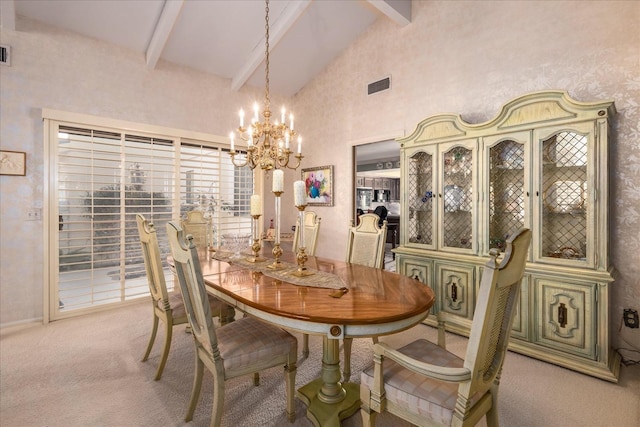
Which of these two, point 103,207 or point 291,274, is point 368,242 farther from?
point 103,207

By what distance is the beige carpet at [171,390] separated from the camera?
1.78 m

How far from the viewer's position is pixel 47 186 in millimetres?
3195

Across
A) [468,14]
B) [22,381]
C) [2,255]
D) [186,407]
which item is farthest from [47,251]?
[468,14]

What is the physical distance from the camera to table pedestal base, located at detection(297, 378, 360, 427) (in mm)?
1689

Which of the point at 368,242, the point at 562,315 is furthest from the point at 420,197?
the point at 562,315

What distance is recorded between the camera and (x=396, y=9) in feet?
11.5

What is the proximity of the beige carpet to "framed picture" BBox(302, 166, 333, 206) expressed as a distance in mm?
2381

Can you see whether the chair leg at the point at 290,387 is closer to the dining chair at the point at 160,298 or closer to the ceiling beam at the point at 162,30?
the dining chair at the point at 160,298

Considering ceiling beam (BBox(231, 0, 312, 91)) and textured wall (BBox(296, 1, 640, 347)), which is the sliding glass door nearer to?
ceiling beam (BBox(231, 0, 312, 91))

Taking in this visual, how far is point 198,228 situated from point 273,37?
2.47 m

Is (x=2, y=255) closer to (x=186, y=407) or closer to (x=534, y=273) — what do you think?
(x=186, y=407)

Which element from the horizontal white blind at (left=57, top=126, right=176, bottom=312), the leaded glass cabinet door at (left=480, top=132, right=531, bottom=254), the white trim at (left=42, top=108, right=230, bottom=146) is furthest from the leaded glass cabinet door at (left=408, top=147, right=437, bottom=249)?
the horizontal white blind at (left=57, top=126, right=176, bottom=312)

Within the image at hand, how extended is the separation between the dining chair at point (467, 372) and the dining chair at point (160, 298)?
4.91ft

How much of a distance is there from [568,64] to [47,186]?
509cm
